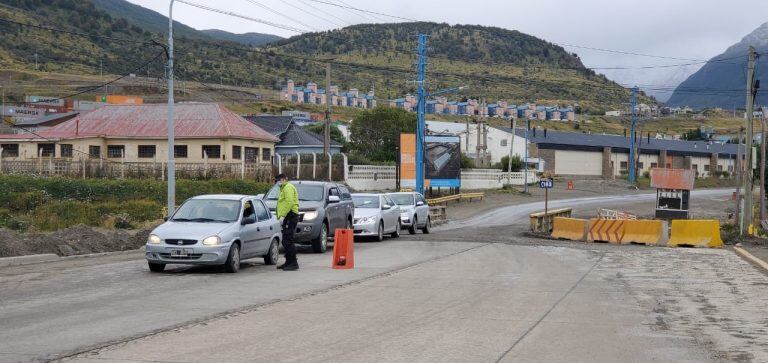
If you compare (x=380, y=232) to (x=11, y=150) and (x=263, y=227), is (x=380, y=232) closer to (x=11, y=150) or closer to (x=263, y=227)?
(x=263, y=227)

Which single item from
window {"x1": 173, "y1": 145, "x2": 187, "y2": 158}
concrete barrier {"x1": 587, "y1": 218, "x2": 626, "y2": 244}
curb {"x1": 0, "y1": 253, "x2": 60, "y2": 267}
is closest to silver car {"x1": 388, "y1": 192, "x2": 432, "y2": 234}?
Result: concrete barrier {"x1": 587, "y1": 218, "x2": 626, "y2": 244}

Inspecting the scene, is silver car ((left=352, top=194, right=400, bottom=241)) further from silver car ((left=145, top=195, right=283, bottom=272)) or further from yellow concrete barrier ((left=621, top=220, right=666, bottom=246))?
yellow concrete barrier ((left=621, top=220, right=666, bottom=246))

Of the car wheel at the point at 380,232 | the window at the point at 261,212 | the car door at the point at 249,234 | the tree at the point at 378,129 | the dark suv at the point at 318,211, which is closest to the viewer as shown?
the car door at the point at 249,234

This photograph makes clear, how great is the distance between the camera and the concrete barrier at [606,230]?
35.7 m

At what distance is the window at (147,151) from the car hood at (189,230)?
3868 centimetres

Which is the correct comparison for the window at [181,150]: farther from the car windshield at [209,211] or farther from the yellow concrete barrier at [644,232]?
the car windshield at [209,211]

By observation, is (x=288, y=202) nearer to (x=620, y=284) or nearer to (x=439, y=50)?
(x=620, y=284)

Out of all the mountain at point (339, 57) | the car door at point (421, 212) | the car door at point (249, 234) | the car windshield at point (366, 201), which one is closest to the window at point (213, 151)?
the car door at point (421, 212)

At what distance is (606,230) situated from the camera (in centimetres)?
3606

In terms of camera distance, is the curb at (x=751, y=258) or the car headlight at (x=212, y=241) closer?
the car headlight at (x=212, y=241)

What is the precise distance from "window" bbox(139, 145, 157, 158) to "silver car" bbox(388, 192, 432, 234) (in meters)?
24.0

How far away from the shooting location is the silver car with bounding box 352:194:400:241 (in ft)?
97.3

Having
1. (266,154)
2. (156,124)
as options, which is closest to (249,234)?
(156,124)

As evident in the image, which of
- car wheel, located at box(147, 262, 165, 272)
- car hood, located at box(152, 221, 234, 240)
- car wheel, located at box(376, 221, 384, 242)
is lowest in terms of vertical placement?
car wheel, located at box(376, 221, 384, 242)
